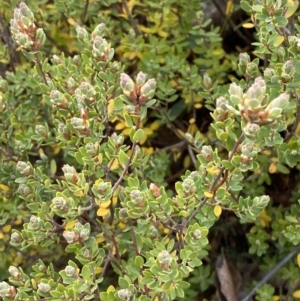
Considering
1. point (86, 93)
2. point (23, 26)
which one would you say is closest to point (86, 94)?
point (86, 93)

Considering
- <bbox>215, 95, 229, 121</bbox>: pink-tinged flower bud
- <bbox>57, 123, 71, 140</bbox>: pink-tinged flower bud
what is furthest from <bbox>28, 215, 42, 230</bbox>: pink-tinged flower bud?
<bbox>215, 95, 229, 121</bbox>: pink-tinged flower bud

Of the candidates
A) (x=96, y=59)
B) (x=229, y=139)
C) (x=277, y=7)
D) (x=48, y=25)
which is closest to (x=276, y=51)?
(x=277, y=7)

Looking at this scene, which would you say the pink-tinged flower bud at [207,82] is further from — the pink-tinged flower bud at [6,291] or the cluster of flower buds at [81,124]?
the pink-tinged flower bud at [6,291]

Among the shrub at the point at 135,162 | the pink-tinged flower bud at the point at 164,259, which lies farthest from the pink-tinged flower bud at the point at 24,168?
the pink-tinged flower bud at the point at 164,259

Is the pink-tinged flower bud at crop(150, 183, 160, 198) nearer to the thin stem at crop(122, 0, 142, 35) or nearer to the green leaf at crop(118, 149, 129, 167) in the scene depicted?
the green leaf at crop(118, 149, 129, 167)

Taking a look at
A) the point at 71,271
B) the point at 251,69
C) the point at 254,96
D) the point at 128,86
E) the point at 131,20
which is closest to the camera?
the point at 254,96

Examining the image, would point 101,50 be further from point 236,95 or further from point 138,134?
point 236,95

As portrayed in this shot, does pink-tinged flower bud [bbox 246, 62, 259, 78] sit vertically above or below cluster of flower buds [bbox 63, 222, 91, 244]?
above
